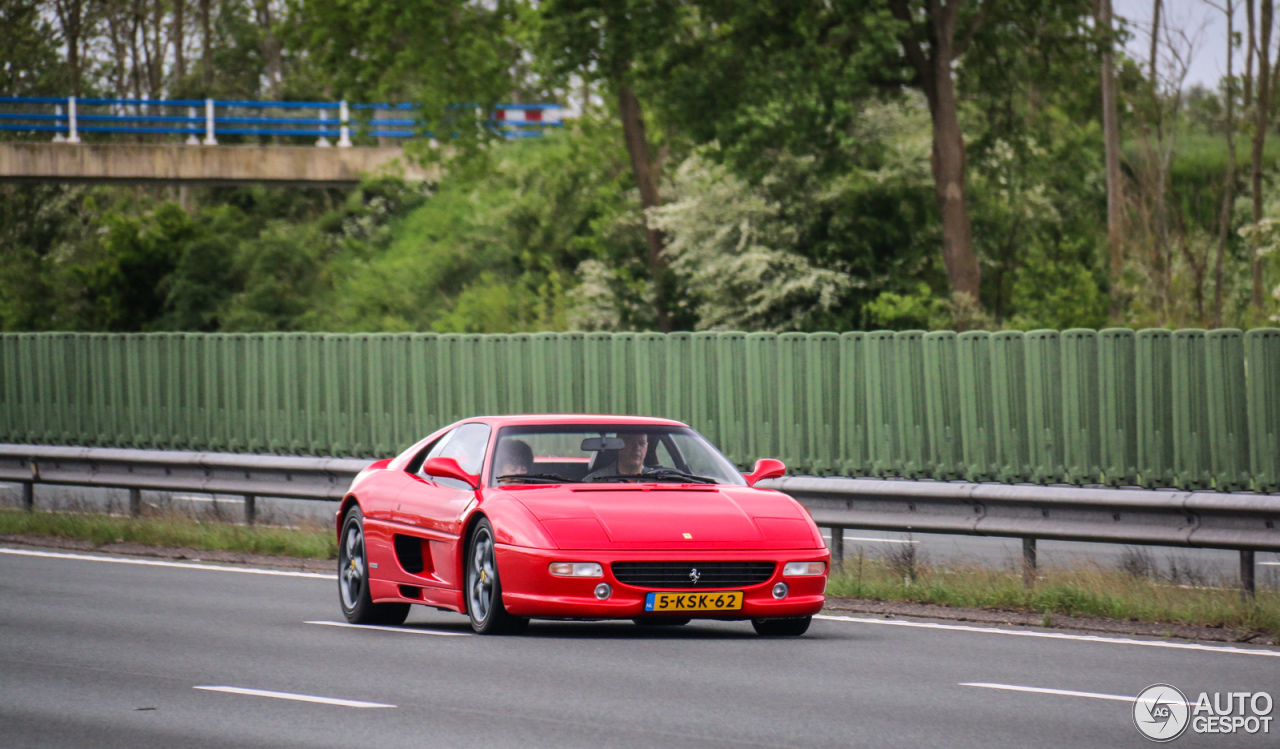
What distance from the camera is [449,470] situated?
36.2ft

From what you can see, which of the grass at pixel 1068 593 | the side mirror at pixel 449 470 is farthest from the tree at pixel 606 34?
the side mirror at pixel 449 470

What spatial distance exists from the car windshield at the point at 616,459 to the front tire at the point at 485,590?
448mm

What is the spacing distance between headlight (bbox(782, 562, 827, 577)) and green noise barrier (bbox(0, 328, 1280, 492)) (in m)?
4.70

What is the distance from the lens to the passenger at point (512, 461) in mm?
11188

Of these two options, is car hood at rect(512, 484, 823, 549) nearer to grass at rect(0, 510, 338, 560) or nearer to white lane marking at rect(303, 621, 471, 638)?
white lane marking at rect(303, 621, 471, 638)

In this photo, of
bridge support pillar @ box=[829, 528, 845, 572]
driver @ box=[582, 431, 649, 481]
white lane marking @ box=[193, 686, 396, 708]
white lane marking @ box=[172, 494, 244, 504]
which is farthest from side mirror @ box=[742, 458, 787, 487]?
white lane marking @ box=[172, 494, 244, 504]

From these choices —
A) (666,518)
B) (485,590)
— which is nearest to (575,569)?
(666,518)

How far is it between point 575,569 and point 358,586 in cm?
243

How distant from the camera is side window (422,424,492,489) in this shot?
1145cm

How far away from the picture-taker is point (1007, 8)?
113 feet

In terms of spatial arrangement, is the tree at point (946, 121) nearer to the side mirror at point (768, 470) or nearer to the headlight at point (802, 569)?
the side mirror at point (768, 470)

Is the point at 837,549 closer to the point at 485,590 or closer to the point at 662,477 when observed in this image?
the point at 662,477

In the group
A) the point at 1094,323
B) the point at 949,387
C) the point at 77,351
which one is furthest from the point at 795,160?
the point at 949,387

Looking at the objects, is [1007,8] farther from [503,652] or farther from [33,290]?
[33,290]
